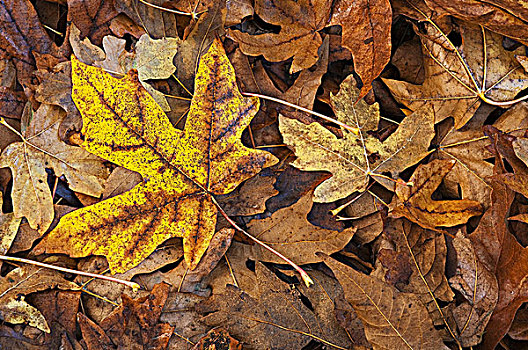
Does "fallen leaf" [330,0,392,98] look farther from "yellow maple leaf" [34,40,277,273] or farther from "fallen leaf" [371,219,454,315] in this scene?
"fallen leaf" [371,219,454,315]

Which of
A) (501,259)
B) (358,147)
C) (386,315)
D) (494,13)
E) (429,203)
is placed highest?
(494,13)

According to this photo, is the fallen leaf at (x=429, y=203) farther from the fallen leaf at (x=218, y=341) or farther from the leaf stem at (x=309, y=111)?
the fallen leaf at (x=218, y=341)

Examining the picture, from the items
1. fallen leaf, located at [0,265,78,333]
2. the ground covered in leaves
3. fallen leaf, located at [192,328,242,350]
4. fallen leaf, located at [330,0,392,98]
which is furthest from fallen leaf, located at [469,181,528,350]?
fallen leaf, located at [0,265,78,333]

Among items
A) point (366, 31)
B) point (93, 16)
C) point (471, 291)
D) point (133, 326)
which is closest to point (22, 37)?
point (93, 16)

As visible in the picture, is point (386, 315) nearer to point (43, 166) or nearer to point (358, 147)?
point (358, 147)

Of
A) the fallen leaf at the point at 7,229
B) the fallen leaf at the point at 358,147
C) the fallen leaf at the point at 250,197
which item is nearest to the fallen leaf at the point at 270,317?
the fallen leaf at the point at 250,197
